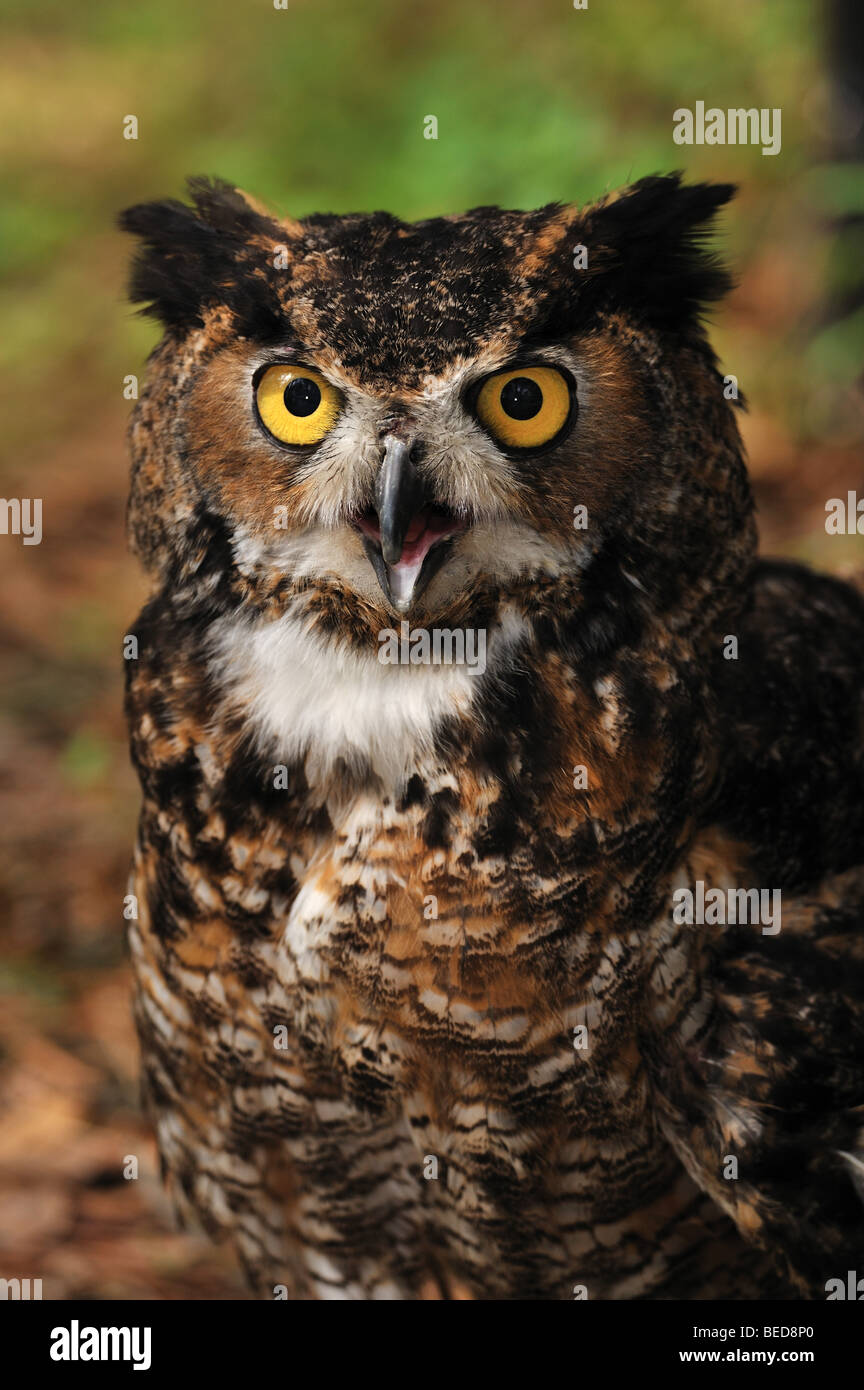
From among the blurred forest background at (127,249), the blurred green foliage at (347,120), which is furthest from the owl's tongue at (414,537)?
the blurred green foliage at (347,120)

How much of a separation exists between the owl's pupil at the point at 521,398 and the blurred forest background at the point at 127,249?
0.82 metres

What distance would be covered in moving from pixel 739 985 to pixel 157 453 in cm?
129

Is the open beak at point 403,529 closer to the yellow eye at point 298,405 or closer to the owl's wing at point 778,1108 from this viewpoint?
the yellow eye at point 298,405

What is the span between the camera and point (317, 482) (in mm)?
1916

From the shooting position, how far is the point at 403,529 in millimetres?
1832

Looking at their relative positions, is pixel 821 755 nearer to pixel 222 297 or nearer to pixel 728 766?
pixel 728 766

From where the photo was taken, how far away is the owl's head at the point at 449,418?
1890mm

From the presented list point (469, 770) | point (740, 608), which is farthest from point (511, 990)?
point (740, 608)

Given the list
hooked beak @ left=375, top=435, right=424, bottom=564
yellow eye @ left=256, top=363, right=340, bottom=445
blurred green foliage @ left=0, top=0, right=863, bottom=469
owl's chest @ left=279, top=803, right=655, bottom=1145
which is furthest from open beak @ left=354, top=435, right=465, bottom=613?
blurred green foliage @ left=0, top=0, right=863, bottom=469

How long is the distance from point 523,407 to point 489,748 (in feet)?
1.70

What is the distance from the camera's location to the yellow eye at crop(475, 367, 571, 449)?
6.30 feet

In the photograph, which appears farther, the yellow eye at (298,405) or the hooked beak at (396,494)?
the yellow eye at (298,405)

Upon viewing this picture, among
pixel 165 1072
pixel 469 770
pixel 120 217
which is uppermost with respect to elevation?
pixel 120 217

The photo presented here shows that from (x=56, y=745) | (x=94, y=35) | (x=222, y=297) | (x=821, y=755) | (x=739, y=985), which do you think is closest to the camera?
(x=222, y=297)
